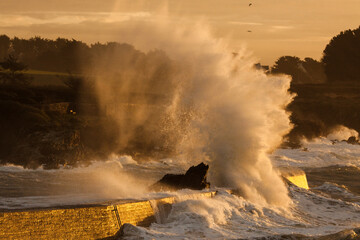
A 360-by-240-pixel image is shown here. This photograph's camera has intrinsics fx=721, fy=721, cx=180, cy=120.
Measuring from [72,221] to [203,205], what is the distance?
4734 mm

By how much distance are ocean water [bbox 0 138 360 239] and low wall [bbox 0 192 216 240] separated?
1.37 feet

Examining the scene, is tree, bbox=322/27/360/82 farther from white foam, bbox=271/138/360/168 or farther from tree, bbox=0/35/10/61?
tree, bbox=0/35/10/61

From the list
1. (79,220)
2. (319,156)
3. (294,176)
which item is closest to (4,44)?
(319,156)

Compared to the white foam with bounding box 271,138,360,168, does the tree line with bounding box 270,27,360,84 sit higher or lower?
higher

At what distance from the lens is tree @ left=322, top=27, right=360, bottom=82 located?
11362 cm

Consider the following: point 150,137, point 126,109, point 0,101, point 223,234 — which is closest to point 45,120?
point 0,101

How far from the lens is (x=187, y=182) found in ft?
69.5

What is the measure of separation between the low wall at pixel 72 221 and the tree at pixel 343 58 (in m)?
101

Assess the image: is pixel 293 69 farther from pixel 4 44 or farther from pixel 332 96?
pixel 332 96

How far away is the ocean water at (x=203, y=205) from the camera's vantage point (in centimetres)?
1670

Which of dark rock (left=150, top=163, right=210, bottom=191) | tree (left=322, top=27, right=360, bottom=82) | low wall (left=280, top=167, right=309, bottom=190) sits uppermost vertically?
tree (left=322, top=27, right=360, bottom=82)

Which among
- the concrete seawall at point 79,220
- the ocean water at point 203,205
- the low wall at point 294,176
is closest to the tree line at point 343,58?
the ocean water at point 203,205

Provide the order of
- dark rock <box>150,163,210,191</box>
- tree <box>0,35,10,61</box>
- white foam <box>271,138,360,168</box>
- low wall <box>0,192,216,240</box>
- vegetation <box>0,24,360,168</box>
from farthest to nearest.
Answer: tree <box>0,35,10,61</box>
white foam <box>271,138,360,168</box>
vegetation <box>0,24,360,168</box>
dark rock <box>150,163,210,191</box>
low wall <box>0,192,216,240</box>

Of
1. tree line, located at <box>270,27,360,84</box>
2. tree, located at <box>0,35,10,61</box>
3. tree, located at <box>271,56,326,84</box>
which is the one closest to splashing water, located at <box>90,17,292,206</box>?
tree line, located at <box>270,27,360,84</box>
